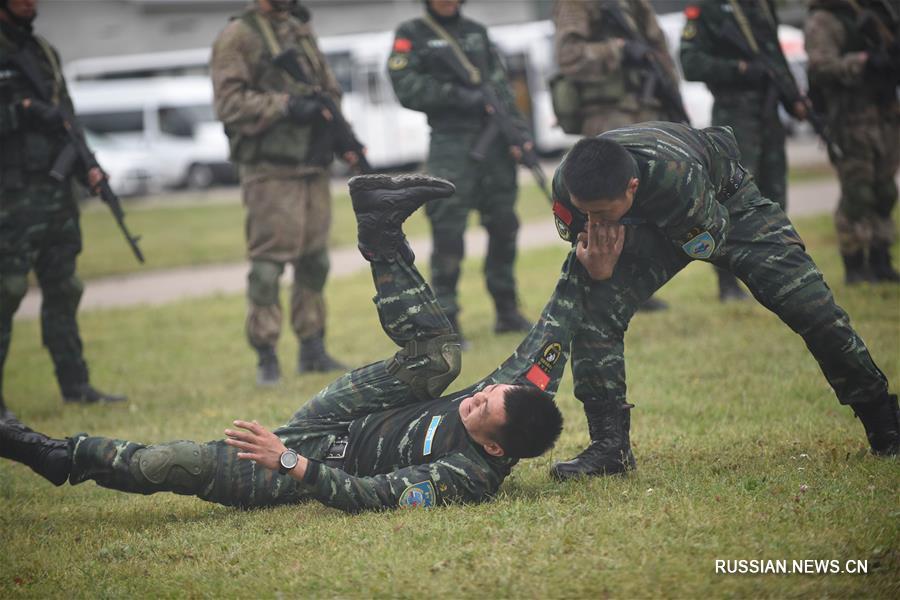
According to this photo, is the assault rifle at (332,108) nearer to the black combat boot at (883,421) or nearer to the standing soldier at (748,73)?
the standing soldier at (748,73)

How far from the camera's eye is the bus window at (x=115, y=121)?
31.3m


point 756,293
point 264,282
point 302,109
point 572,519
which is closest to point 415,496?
point 572,519

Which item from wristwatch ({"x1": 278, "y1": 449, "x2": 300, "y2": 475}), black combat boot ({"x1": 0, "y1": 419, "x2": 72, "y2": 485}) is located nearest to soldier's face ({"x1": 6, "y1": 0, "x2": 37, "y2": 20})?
black combat boot ({"x1": 0, "y1": 419, "x2": 72, "y2": 485})

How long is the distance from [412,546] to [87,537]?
59.7 inches

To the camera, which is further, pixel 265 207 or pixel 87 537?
pixel 265 207

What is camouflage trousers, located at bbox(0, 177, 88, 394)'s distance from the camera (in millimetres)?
7570

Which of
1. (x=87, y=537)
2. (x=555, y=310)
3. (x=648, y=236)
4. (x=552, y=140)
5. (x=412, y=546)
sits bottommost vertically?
(x=552, y=140)

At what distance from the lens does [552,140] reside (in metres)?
28.2

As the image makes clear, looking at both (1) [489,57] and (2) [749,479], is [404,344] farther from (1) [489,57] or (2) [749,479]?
(1) [489,57]

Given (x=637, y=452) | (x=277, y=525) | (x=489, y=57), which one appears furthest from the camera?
(x=489, y=57)

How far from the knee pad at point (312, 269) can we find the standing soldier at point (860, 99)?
405 cm

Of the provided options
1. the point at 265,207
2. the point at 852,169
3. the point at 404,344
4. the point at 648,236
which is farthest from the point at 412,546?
the point at 852,169

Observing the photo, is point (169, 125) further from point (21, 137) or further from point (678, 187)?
point (678, 187)

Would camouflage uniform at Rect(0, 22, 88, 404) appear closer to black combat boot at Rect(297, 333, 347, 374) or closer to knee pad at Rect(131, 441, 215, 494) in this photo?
black combat boot at Rect(297, 333, 347, 374)
